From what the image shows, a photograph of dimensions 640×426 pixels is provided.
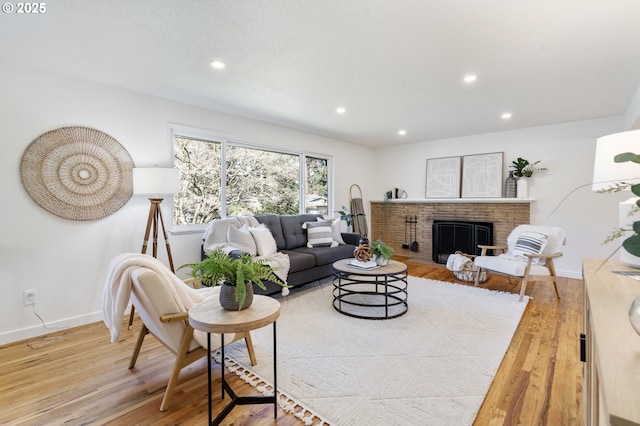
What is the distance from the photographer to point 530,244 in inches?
159

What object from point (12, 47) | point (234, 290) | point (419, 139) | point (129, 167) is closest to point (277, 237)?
point (129, 167)

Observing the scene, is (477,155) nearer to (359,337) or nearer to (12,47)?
(359,337)

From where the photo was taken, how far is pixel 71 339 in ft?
9.12

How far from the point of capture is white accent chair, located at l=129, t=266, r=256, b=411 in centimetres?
179

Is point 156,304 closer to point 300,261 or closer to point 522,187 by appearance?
point 300,261

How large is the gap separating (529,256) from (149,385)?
417 cm

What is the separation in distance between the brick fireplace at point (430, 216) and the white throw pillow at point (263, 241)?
3652mm

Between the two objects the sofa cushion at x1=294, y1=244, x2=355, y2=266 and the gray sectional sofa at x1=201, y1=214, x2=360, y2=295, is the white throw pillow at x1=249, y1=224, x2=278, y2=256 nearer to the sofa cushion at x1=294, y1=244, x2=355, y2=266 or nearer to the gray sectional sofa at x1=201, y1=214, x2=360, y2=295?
the gray sectional sofa at x1=201, y1=214, x2=360, y2=295

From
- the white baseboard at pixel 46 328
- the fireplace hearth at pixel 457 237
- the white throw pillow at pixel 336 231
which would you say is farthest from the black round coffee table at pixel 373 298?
the fireplace hearth at pixel 457 237

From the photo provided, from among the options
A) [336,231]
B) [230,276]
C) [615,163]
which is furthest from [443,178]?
[230,276]

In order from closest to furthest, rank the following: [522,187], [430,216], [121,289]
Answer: [121,289], [522,187], [430,216]

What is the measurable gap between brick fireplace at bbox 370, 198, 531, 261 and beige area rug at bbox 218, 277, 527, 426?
7.11 ft

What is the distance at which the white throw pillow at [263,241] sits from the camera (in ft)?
12.3

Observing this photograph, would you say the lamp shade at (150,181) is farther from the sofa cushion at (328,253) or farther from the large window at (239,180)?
the sofa cushion at (328,253)
